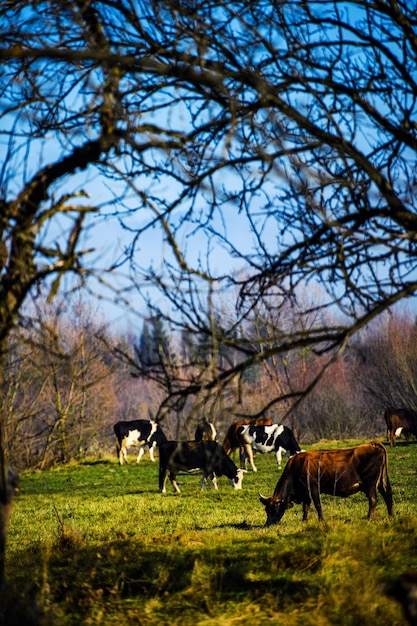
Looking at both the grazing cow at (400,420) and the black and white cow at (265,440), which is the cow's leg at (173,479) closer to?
the black and white cow at (265,440)

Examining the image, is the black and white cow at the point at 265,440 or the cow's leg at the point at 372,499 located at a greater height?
the black and white cow at the point at 265,440

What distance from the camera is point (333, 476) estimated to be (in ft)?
36.4

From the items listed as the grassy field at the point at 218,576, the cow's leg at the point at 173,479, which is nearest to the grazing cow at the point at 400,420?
the cow's leg at the point at 173,479

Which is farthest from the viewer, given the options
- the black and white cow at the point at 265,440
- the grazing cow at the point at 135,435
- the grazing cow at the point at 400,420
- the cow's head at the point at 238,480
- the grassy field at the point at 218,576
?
the grazing cow at the point at 135,435

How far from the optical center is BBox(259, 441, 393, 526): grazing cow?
36.2 feet

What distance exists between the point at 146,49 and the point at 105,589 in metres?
5.02

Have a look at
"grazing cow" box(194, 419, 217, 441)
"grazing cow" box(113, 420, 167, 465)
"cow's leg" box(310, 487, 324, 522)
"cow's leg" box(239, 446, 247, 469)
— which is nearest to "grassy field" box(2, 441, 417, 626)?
"cow's leg" box(310, 487, 324, 522)

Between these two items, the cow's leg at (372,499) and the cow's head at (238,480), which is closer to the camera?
the cow's leg at (372,499)

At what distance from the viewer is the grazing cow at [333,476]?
36.2 feet

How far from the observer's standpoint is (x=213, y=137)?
22.2 ft

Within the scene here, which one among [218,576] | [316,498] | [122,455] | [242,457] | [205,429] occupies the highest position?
[205,429]

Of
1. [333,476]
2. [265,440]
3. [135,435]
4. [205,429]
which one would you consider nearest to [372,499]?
[333,476]

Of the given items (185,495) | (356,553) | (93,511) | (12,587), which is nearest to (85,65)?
(12,587)

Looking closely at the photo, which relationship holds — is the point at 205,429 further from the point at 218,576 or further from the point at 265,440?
the point at 265,440
